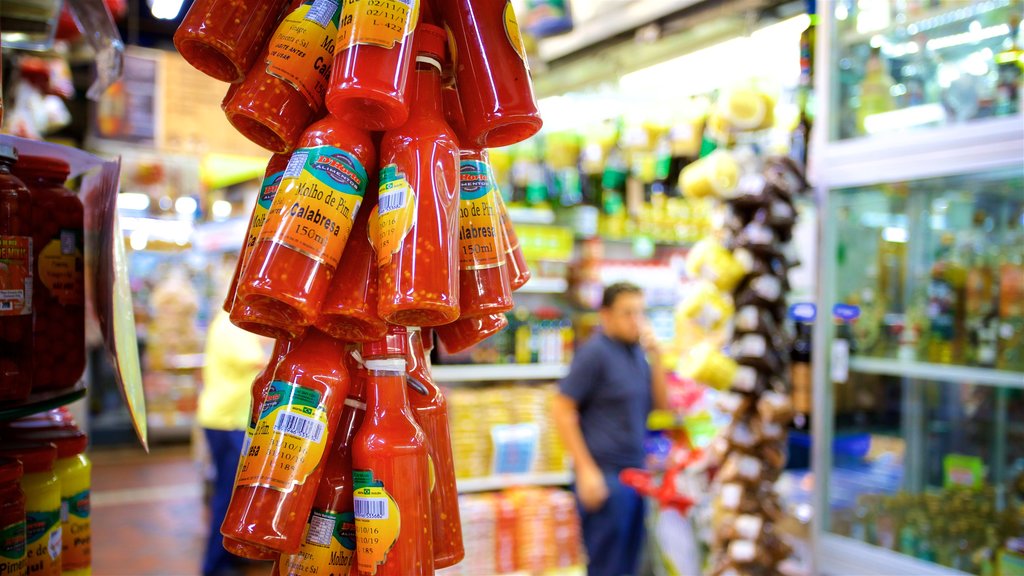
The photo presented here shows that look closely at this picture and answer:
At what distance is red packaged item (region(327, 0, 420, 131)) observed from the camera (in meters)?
1.02

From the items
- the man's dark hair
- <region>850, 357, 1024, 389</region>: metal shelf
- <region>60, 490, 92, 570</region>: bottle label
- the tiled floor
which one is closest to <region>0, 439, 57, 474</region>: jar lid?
<region>60, 490, 92, 570</region>: bottle label

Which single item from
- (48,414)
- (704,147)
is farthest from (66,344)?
(704,147)

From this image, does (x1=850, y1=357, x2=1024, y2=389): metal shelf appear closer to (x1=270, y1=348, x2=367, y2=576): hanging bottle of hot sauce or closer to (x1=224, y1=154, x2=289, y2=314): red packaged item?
(x1=270, y1=348, x2=367, y2=576): hanging bottle of hot sauce

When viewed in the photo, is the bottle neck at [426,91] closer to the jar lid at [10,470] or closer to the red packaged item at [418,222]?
the red packaged item at [418,222]

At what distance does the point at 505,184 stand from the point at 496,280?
418 centimetres

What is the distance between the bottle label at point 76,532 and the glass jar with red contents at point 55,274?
0.21 meters

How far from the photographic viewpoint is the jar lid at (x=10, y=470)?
1.11 m

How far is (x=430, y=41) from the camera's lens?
3.79 feet

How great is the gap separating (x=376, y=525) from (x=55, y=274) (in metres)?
0.76

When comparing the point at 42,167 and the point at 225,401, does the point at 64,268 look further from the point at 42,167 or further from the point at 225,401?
the point at 225,401

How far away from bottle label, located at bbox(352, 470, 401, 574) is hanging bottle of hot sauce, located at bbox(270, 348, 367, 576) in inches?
2.6

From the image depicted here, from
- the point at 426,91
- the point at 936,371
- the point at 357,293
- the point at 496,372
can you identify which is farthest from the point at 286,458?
the point at 496,372

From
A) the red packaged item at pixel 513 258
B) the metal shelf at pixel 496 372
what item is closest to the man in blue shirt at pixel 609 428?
the metal shelf at pixel 496 372

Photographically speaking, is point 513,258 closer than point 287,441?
No
